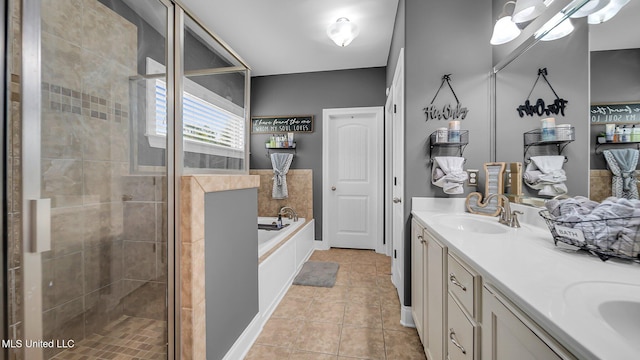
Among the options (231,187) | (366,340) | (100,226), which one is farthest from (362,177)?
(100,226)

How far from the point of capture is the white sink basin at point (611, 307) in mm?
505

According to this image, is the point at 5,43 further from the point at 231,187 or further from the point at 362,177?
the point at 362,177

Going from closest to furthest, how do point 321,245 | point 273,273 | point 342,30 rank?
point 273,273 → point 342,30 → point 321,245

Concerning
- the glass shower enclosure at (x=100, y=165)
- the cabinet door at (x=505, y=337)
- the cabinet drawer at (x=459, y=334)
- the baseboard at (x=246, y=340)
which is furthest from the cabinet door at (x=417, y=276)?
the glass shower enclosure at (x=100, y=165)

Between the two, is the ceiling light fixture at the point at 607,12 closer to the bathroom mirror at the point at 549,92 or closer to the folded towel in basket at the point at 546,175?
the bathroom mirror at the point at 549,92

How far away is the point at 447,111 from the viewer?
5.98 ft

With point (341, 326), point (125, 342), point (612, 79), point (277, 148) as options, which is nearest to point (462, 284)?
point (612, 79)

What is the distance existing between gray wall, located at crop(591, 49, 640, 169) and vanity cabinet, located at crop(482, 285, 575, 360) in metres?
0.84

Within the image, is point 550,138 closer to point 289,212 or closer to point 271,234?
point 271,234

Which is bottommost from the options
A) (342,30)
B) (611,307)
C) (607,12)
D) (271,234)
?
(271,234)

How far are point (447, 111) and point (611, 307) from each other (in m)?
1.55

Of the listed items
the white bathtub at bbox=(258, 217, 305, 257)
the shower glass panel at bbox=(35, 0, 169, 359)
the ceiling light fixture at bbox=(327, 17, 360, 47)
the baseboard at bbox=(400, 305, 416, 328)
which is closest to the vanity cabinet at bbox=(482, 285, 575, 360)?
the baseboard at bbox=(400, 305, 416, 328)

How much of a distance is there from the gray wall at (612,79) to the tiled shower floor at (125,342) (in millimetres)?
2053

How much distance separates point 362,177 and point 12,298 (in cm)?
330
